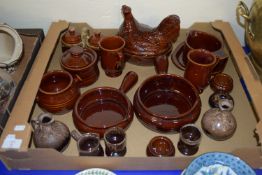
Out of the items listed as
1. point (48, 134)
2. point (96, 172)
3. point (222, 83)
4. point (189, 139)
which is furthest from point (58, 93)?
point (222, 83)

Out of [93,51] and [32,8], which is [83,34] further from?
[32,8]

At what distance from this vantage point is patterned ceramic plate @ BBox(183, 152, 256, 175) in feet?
A: 1.99

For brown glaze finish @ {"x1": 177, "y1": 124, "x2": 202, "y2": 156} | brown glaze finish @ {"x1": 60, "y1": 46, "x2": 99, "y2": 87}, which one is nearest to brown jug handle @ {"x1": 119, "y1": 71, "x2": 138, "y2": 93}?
brown glaze finish @ {"x1": 60, "y1": 46, "x2": 99, "y2": 87}

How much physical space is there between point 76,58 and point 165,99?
0.29 m

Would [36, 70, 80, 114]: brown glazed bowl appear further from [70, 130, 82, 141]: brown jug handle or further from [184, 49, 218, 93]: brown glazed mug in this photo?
[184, 49, 218, 93]: brown glazed mug

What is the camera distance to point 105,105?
2.67 feet

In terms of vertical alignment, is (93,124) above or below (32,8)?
below

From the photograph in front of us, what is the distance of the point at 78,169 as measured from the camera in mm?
682

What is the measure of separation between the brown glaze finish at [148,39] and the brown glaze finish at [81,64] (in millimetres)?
111

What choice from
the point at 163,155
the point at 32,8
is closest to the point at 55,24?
the point at 32,8

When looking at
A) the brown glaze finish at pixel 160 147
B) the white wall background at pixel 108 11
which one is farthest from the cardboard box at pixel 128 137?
the white wall background at pixel 108 11

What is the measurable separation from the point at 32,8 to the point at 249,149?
83 centimetres

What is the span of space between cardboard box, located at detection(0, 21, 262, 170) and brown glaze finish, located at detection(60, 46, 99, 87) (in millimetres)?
32

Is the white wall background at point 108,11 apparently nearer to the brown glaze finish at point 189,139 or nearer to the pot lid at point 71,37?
the pot lid at point 71,37
